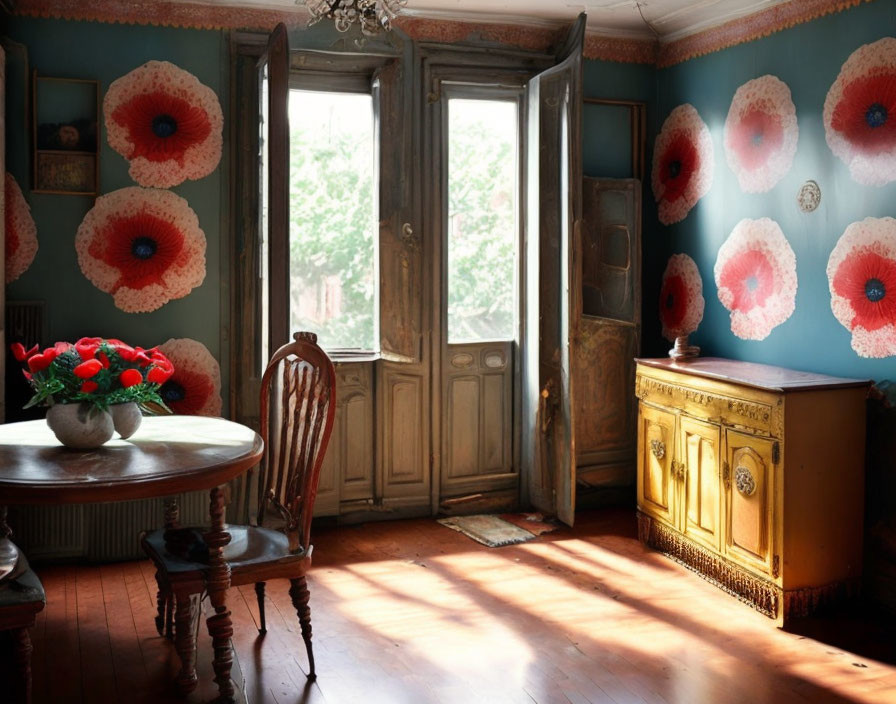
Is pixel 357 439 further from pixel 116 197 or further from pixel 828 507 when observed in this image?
pixel 828 507

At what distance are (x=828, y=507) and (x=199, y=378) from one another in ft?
9.32

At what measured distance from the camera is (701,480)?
397 cm

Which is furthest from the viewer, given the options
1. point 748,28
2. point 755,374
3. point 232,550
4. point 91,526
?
point 748,28

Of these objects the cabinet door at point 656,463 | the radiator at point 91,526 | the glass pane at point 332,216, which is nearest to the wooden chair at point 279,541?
the radiator at point 91,526

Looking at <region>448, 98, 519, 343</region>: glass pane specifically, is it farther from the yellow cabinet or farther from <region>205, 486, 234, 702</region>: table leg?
<region>205, 486, 234, 702</region>: table leg

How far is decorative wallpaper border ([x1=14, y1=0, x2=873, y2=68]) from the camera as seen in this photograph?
4098 millimetres

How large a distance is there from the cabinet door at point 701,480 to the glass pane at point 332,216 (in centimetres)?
171

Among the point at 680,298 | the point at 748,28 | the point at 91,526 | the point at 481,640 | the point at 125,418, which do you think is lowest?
the point at 481,640

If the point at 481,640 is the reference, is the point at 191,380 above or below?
above

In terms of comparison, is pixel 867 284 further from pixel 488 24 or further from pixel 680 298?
pixel 488 24

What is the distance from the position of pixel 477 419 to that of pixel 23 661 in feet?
9.56

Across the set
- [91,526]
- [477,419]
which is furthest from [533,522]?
[91,526]

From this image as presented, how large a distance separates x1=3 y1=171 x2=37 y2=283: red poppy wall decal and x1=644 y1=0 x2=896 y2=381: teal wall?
3224mm

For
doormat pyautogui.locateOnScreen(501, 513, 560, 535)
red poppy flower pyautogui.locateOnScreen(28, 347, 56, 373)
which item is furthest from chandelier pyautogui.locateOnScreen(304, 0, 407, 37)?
doormat pyautogui.locateOnScreen(501, 513, 560, 535)
